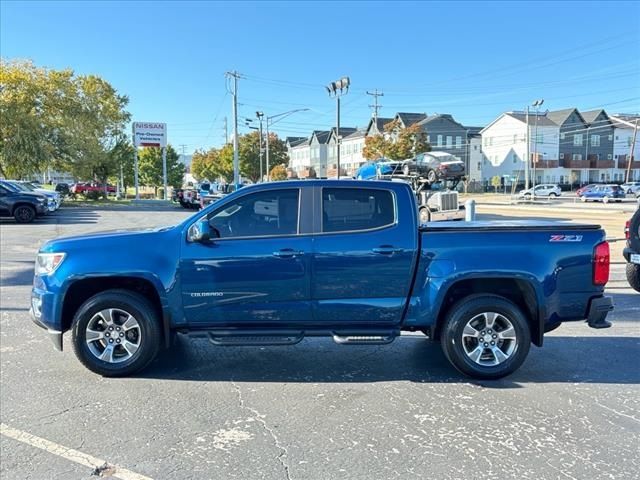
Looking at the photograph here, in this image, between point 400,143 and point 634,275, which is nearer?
point 634,275

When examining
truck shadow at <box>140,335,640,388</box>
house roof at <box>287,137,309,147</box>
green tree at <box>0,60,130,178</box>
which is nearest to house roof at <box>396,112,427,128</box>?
house roof at <box>287,137,309,147</box>

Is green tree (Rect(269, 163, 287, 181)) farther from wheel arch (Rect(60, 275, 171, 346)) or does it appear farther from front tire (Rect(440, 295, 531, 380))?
front tire (Rect(440, 295, 531, 380))

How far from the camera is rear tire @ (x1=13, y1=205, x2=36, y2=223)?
21231mm

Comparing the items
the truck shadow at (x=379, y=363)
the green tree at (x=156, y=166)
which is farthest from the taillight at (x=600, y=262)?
the green tree at (x=156, y=166)

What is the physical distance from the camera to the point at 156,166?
7250cm

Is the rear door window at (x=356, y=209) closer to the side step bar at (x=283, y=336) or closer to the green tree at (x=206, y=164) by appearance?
the side step bar at (x=283, y=336)

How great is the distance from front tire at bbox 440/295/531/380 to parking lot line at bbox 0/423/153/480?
2.82m

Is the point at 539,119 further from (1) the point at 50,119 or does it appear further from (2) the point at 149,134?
(1) the point at 50,119

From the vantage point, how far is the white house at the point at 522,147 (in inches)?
2790

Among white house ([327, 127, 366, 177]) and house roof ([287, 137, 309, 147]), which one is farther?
house roof ([287, 137, 309, 147])

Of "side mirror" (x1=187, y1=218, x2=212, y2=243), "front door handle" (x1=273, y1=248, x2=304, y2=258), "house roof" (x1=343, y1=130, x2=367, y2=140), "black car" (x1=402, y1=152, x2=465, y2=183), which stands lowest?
"front door handle" (x1=273, y1=248, x2=304, y2=258)

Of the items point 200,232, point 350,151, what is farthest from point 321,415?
point 350,151

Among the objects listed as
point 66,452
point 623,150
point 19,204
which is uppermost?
point 623,150

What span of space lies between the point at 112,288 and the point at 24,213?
19.6 meters
